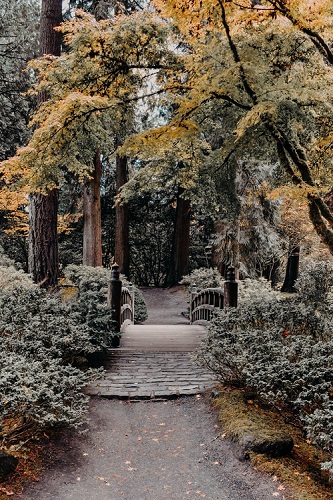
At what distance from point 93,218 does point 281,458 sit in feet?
37.7

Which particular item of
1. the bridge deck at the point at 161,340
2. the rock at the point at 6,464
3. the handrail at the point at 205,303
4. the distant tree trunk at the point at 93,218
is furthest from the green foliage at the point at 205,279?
the rock at the point at 6,464

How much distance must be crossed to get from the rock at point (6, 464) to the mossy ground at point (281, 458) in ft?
6.16

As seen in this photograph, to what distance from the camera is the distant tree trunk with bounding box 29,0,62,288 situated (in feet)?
30.2

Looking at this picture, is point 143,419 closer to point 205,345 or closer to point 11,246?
point 205,345

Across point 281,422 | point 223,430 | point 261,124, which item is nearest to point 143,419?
point 223,430

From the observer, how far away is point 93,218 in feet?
46.2

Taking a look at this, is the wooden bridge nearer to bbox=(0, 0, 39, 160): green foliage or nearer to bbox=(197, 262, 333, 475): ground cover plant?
bbox=(197, 262, 333, 475): ground cover plant

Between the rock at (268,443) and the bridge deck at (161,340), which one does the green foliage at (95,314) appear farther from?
the rock at (268,443)

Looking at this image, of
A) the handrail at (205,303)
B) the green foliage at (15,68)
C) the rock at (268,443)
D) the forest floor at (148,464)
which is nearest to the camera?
the forest floor at (148,464)

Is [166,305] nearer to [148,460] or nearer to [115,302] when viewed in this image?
[115,302]

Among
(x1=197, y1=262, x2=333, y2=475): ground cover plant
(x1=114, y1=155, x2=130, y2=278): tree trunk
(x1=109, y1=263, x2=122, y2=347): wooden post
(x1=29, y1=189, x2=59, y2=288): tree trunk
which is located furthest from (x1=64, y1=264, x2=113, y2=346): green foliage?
(x1=114, y1=155, x2=130, y2=278): tree trunk

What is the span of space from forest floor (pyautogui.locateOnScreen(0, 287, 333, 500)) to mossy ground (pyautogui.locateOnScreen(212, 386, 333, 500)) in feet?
0.05

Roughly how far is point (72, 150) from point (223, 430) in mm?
4875

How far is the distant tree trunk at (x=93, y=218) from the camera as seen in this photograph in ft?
45.6
